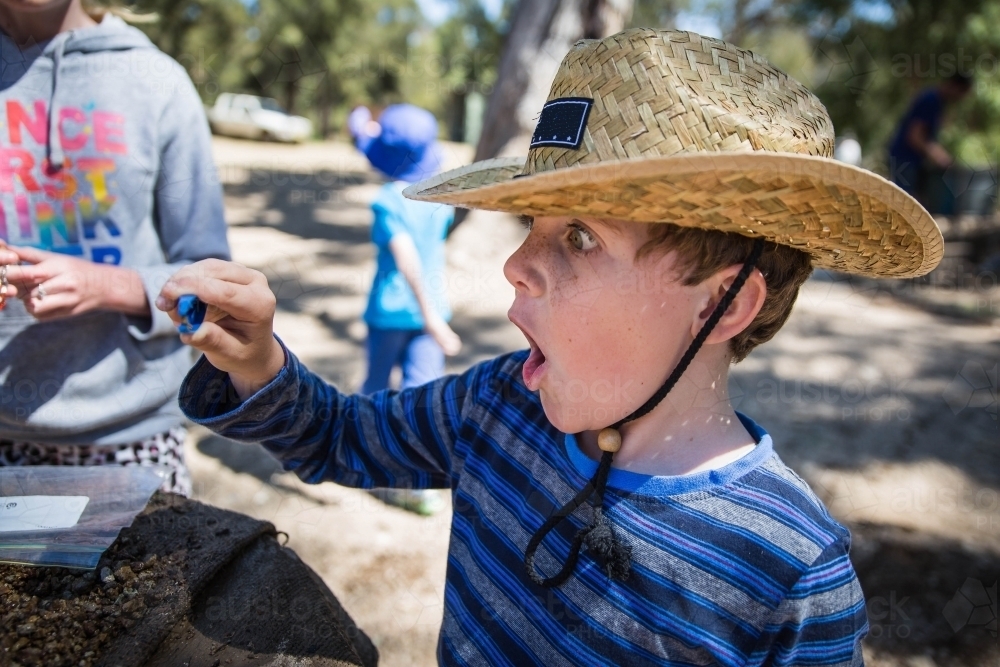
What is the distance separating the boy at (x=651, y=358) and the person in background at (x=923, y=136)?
798cm

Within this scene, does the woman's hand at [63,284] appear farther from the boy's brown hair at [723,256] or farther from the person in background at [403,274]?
the person in background at [403,274]

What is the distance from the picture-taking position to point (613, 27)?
20.8ft

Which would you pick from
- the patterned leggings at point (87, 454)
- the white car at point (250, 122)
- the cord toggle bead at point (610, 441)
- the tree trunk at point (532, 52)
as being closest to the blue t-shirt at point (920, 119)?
the tree trunk at point (532, 52)

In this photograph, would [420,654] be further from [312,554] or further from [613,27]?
[613,27]

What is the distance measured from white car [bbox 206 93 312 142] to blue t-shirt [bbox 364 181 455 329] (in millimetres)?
25051

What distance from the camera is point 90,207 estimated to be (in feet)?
5.68

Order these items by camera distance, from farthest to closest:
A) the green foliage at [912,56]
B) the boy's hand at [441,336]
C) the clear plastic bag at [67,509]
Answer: the green foliage at [912,56] → the boy's hand at [441,336] → the clear plastic bag at [67,509]

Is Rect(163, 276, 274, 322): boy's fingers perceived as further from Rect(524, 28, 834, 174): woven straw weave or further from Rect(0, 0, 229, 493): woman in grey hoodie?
Rect(0, 0, 229, 493): woman in grey hoodie

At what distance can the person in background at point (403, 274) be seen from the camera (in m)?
3.31

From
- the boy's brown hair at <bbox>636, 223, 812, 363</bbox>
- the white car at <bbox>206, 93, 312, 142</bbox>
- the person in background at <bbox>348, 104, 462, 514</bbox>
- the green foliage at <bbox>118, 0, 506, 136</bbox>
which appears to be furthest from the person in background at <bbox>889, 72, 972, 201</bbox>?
the white car at <bbox>206, 93, 312, 142</bbox>

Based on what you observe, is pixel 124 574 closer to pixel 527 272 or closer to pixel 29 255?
pixel 29 255

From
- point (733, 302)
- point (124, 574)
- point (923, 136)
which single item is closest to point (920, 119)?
point (923, 136)

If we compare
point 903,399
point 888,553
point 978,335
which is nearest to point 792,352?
point 903,399

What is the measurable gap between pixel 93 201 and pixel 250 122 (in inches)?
1073
